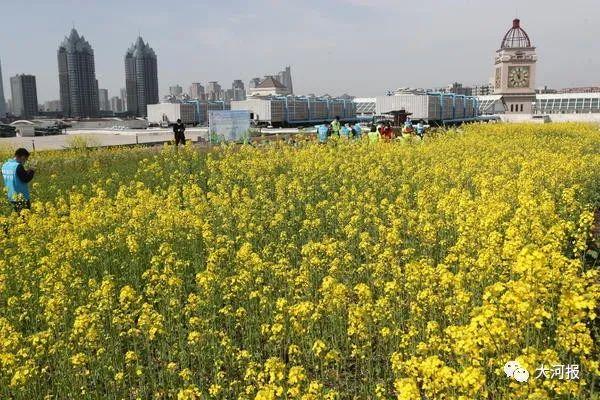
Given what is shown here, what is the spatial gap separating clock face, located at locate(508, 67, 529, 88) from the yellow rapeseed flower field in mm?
100230

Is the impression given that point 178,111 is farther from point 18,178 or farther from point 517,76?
point 18,178

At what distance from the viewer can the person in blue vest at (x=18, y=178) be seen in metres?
11.3

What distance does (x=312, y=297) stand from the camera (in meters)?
7.27

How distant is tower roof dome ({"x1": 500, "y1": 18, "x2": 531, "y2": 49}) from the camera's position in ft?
349

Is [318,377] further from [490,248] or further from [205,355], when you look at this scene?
[490,248]

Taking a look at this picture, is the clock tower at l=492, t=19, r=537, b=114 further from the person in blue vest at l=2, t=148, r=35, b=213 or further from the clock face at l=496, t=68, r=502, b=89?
the person in blue vest at l=2, t=148, r=35, b=213

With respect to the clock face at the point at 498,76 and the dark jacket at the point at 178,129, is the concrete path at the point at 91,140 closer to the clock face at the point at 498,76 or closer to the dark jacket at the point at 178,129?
the dark jacket at the point at 178,129

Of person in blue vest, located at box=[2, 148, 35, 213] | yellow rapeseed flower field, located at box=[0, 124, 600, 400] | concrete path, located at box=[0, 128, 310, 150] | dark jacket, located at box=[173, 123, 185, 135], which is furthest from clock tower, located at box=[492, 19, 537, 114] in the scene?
person in blue vest, located at box=[2, 148, 35, 213]

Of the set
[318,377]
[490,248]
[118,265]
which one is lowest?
[318,377]

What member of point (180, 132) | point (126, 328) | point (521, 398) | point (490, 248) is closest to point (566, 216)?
point (490, 248)

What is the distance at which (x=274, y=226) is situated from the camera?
10.1 meters

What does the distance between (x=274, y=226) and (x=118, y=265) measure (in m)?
2.90

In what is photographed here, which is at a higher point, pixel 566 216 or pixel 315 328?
pixel 566 216

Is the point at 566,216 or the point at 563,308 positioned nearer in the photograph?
the point at 563,308
